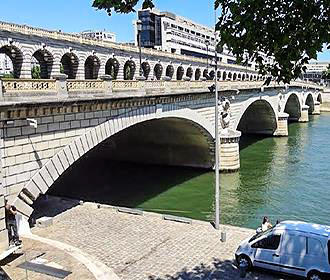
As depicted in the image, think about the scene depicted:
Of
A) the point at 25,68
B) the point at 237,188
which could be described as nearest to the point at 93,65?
the point at 25,68

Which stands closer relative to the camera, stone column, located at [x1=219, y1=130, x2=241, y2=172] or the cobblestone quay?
the cobblestone quay

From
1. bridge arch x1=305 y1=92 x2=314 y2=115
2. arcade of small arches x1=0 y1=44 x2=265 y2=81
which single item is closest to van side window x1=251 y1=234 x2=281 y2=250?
arcade of small arches x1=0 y1=44 x2=265 y2=81

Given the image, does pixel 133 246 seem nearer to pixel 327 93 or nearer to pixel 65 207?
pixel 65 207

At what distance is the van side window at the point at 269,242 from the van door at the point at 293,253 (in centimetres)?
17

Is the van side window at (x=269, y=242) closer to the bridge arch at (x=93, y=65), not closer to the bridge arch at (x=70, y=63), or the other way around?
the bridge arch at (x=70, y=63)

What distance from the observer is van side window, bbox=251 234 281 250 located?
11547 mm

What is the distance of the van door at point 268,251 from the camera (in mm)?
11469

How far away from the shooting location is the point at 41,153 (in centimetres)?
1486

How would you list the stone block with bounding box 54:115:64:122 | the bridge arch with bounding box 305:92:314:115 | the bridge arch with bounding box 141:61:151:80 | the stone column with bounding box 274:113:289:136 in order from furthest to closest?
the bridge arch with bounding box 305:92:314:115 → the stone column with bounding box 274:113:289:136 → the bridge arch with bounding box 141:61:151:80 → the stone block with bounding box 54:115:64:122

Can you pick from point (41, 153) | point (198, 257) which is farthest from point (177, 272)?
point (41, 153)

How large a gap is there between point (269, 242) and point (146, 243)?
425 centimetres

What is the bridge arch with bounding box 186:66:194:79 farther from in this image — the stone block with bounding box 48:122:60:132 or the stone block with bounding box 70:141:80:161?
the stone block with bounding box 48:122:60:132

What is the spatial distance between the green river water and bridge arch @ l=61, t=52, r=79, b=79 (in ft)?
25.3

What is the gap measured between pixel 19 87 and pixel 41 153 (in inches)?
98.0
